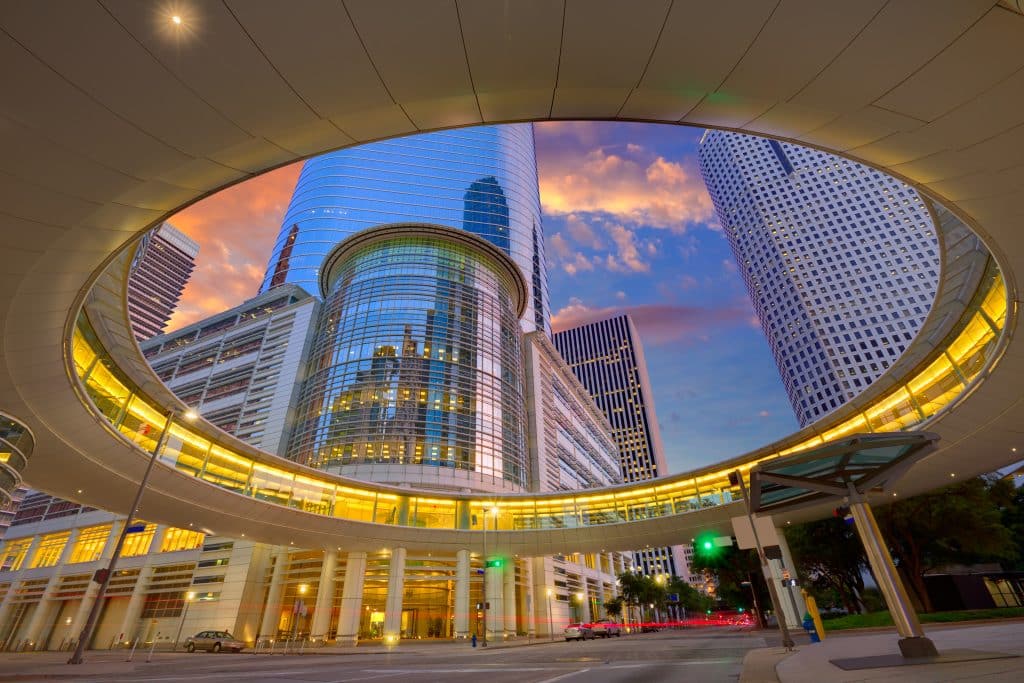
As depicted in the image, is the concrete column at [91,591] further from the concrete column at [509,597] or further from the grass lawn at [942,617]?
the grass lawn at [942,617]

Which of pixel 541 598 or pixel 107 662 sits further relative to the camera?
pixel 541 598

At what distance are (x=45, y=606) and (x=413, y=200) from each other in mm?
77785

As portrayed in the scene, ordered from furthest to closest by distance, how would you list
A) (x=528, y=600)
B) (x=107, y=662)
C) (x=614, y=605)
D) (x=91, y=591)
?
(x=614, y=605), (x=528, y=600), (x=91, y=591), (x=107, y=662)

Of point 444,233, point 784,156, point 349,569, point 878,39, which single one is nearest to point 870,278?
point 784,156

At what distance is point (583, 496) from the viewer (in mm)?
41000

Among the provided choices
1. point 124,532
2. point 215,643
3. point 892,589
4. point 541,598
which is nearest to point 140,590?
point 215,643

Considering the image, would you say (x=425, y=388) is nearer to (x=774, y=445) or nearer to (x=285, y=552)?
(x=285, y=552)

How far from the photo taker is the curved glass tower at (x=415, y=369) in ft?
171

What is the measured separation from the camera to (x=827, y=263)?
137750mm

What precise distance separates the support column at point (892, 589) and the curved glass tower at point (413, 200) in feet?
273

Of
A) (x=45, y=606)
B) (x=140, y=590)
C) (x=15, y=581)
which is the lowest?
(x=45, y=606)

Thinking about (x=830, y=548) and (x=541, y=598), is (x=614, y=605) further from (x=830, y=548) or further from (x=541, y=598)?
(x=830, y=548)

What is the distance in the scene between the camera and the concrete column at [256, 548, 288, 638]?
4206cm

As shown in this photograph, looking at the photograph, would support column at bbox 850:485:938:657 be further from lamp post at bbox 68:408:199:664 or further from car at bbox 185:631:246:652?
car at bbox 185:631:246:652
